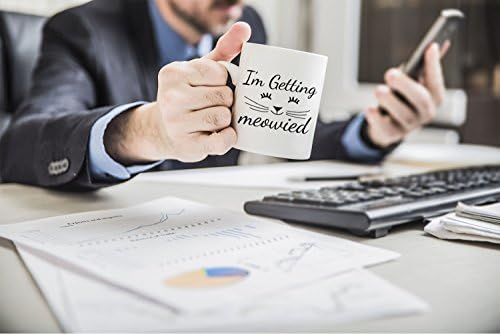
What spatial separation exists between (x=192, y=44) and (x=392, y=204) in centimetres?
99

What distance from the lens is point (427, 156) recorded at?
1301mm

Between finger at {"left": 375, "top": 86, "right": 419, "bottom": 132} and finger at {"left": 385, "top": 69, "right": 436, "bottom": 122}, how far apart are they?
0.02 meters

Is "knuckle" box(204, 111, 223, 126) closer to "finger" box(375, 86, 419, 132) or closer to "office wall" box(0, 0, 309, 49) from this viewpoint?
"finger" box(375, 86, 419, 132)

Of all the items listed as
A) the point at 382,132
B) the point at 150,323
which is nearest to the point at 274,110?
the point at 150,323

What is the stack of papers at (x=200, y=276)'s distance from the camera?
369 mm

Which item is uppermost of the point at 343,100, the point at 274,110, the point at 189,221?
the point at 274,110

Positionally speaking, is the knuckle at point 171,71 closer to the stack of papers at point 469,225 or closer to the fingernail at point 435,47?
the stack of papers at point 469,225

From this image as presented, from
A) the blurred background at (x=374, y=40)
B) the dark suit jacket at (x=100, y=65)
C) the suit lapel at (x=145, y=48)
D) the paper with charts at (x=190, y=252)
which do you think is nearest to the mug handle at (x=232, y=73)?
the paper with charts at (x=190, y=252)

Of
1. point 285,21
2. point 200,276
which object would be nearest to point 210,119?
point 200,276

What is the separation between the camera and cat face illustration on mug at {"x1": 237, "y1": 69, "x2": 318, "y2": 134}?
0.59 meters

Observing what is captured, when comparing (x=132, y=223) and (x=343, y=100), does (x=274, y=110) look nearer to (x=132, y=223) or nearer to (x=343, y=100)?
(x=132, y=223)

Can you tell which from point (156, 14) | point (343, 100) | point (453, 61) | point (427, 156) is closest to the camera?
point (427, 156)

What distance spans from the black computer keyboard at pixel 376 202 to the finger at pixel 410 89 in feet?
1.09

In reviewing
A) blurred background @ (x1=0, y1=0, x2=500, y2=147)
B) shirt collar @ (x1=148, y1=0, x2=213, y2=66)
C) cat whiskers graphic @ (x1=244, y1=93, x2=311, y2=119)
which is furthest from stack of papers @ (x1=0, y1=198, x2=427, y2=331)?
blurred background @ (x1=0, y1=0, x2=500, y2=147)
